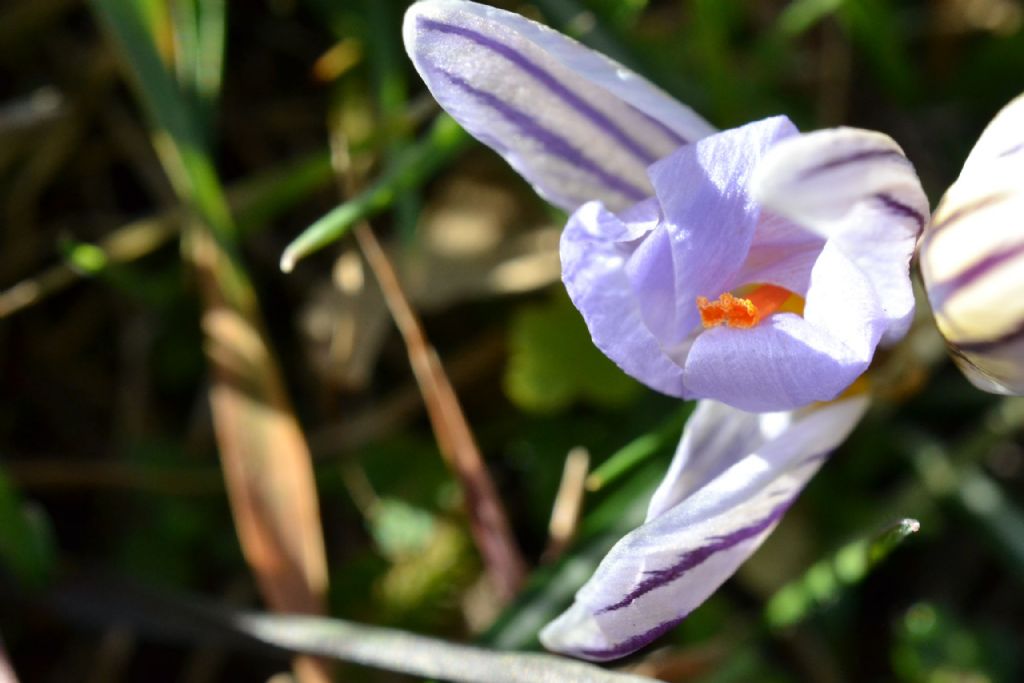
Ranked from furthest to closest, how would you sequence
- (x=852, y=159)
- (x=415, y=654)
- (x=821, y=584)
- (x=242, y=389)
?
(x=242, y=389), (x=821, y=584), (x=415, y=654), (x=852, y=159)

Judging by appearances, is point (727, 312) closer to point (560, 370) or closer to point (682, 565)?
point (682, 565)

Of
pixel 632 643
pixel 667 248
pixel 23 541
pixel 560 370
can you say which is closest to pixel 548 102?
pixel 667 248

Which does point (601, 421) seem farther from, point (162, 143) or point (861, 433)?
point (162, 143)

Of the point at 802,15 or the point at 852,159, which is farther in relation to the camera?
the point at 802,15

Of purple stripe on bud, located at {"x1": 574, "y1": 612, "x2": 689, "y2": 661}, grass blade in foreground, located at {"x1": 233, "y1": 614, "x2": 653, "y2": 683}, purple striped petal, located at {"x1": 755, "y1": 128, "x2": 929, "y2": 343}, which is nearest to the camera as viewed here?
purple striped petal, located at {"x1": 755, "y1": 128, "x2": 929, "y2": 343}

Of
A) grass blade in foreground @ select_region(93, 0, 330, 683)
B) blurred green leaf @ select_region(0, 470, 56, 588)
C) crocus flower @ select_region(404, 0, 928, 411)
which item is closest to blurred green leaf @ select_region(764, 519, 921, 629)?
crocus flower @ select_region(404, 0, 928, 411)

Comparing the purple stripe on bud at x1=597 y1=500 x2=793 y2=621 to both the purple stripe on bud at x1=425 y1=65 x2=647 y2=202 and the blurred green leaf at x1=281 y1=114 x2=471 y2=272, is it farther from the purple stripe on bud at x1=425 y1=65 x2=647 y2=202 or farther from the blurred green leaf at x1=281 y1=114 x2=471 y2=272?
the blurred green leaf at x1=281 y1=114 x2=471 y2=272
